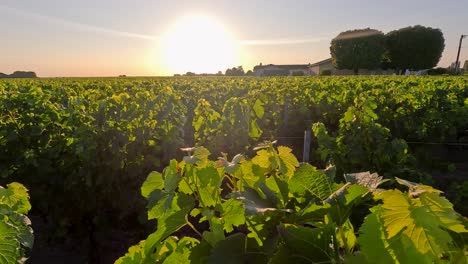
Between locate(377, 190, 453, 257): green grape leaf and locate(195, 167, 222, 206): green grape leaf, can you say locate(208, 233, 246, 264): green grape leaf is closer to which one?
locate(195, 167, 222, 206): green grape leaf

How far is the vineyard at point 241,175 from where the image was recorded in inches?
32.6

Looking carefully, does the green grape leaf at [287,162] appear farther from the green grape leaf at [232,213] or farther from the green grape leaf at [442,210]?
the green grape leaf at [442,210]

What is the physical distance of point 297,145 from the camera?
9.74 meters

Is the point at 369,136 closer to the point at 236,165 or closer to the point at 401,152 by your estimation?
the point at 401,152

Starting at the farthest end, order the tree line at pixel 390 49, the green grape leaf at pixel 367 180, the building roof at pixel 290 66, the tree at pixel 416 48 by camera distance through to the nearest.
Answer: the building roof at pixel 290 66
the tree at pixel 416 48
the tree line at pixel 390 49
the green grape leaf at pixel 367 180

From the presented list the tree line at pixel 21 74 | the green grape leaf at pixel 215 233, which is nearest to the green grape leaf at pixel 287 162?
the green grape leaf at pixel 215 233

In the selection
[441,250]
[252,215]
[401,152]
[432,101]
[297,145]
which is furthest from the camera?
[297,145]

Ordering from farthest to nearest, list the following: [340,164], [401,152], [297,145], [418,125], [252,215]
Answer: [297,145], [418,125], [340,164], [401,152], [252,215]

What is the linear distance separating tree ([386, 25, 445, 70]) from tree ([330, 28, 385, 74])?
2853 millimetres

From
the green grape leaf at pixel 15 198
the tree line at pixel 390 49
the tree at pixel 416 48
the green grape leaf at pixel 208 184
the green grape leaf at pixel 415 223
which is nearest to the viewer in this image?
the green grape leaf at pixel 415 223

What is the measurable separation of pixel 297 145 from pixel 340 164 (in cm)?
527

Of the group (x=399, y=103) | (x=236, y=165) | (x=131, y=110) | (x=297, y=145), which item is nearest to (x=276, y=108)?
(x=297, y=145)

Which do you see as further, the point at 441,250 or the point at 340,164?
the point at 340,164

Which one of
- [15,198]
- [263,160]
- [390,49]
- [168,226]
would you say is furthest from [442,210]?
[390,49]
